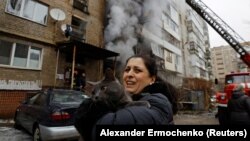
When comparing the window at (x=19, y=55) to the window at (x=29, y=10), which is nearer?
the window at (x=19, y=55)

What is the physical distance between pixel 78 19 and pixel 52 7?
8.27ft

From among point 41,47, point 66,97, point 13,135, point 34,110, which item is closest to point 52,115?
point 66,97

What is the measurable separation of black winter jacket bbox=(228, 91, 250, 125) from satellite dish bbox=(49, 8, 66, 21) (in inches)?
447

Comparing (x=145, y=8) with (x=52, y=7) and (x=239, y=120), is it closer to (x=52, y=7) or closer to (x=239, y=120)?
(x=52, y=7)

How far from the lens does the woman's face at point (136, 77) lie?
1.74 meters

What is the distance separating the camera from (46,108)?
5398 millimetres

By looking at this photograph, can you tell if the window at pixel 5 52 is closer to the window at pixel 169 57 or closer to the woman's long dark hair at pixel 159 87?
the woman's long dark hair at pixel 159 87

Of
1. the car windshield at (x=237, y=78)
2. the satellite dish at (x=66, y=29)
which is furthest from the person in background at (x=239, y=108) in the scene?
the satellite dish at (x=66, y=29)

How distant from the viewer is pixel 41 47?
12438 mm

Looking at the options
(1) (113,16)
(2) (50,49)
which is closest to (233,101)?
(2) (50,49)

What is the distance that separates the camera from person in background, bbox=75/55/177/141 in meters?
1.20

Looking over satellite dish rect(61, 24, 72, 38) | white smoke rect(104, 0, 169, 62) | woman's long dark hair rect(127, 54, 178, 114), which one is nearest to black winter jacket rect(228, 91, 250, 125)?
woman's long dark hair rect(127, 54, 178, 114)

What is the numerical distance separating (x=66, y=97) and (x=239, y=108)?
462cm

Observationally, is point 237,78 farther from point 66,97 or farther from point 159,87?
point 159,87
